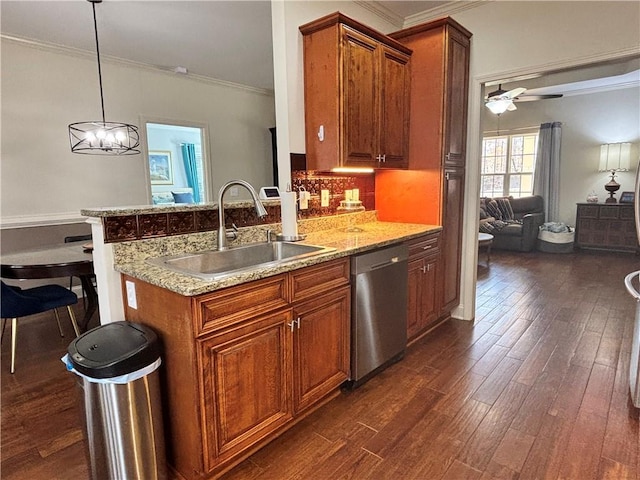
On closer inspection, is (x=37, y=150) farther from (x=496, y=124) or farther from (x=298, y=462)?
(x=496, y=124)

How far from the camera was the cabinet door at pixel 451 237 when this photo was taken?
3.19 metres

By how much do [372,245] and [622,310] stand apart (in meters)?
3.03

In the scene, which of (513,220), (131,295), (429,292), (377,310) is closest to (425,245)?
(429,292)

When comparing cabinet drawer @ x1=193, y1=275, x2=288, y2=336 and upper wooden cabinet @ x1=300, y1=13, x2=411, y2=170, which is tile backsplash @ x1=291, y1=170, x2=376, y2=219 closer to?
upper wooden cabinet @ x1=300, y1=13, x2=411, y2=170

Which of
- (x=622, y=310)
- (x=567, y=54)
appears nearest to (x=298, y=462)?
(x=567, y=54)

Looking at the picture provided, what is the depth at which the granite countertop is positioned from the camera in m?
1.49

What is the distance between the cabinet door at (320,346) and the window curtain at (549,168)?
649 centimetres

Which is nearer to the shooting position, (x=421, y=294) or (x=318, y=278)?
(x=318, y=278)

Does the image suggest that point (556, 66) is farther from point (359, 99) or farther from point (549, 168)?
point (549, 168)

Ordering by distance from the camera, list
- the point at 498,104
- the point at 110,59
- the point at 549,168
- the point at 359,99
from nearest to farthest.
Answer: the point at 359,99 < the point at 110,59 < the point at 498,104 < the point at 549,168

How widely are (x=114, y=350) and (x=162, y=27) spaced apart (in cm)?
338

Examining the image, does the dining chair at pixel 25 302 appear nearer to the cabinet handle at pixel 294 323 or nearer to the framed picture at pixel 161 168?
the cabinet handle at pixel 294 323

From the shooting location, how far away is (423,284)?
2992 millimetres

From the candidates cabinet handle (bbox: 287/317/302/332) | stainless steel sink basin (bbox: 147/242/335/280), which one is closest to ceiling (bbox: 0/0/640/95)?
stainless steel sink basin (bbox: 147/242/335/280)
